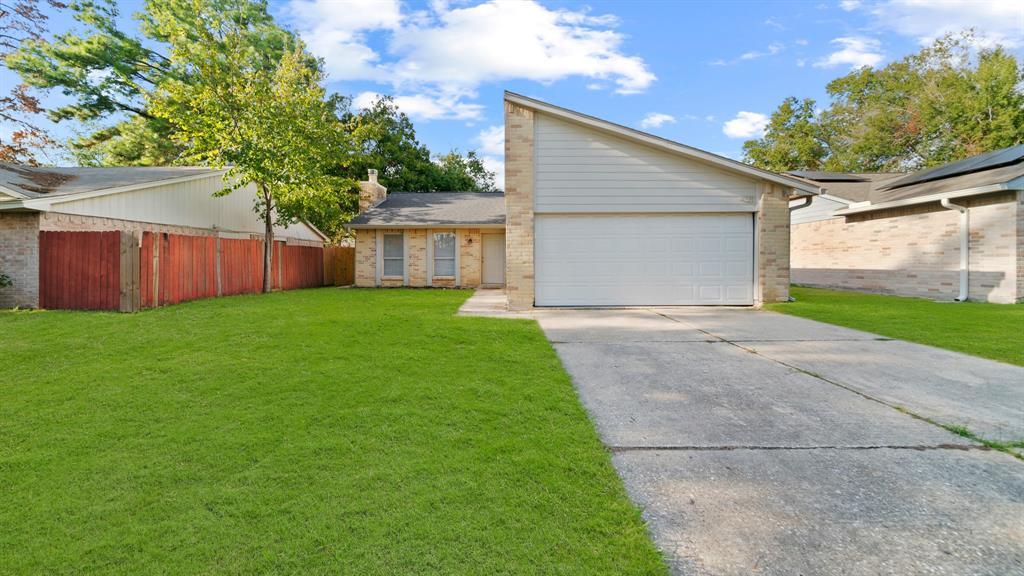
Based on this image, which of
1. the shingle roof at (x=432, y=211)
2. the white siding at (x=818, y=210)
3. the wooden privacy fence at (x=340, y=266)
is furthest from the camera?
the wooden privacy fence at (x=340, y=266)

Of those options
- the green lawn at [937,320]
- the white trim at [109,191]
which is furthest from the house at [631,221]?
the white trim at [109,191]

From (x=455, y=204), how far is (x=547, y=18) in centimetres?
970

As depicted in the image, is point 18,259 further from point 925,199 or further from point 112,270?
point 925,199

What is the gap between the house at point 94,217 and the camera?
9805 mm

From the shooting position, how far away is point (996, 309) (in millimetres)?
9969

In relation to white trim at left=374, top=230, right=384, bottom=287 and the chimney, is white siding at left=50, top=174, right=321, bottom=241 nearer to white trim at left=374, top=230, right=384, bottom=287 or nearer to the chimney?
the chimney

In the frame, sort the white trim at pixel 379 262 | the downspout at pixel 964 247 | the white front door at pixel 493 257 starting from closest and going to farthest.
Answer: the downspout at pixel 964 247
the white trim at pixel 379 262
the white front door at pixel 493 257

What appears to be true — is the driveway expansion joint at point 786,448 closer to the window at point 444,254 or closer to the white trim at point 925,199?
the white trim at point 925,199

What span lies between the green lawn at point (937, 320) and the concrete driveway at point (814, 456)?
0.98 m

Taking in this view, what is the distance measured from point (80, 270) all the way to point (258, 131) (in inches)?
259

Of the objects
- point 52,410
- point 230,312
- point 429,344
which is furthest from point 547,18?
point 52,410

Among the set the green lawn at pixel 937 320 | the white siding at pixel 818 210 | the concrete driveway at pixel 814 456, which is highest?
the white siding at pixel 818 210

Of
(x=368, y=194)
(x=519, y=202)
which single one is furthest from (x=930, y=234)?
(x=368, y=194)

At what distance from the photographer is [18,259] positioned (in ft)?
32.3
